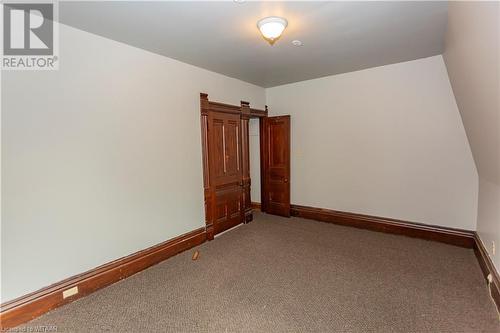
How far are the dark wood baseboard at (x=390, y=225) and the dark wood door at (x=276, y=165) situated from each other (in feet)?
1.11

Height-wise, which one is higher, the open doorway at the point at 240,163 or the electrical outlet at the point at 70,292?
the open doorway at the point at 240,163

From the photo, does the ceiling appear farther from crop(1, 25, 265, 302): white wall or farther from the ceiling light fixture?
crop(1, 25, 265, 302): white wall

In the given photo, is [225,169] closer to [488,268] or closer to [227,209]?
[227,209]

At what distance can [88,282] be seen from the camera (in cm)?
259

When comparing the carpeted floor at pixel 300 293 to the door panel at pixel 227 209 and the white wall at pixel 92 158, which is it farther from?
the door panel at pixel 227 209

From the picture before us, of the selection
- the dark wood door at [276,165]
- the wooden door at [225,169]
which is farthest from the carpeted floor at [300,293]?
the dark wood door at [276,165]

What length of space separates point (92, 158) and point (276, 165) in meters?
3.39

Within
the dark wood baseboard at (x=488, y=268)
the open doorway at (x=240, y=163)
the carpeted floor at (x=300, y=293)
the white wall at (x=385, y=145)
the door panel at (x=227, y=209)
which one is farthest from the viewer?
the door panel at (x=227, y=209)

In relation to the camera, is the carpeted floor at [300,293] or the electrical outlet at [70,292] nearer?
the carpeted floor at [300,293]

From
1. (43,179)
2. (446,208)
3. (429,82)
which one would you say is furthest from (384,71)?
(43,179)

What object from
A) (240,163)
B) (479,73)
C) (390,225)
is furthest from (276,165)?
(479,73)

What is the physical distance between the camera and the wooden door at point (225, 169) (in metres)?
4.11

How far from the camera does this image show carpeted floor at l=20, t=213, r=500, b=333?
2.11 metres

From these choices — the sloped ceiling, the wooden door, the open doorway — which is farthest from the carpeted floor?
the sloped ceiling
